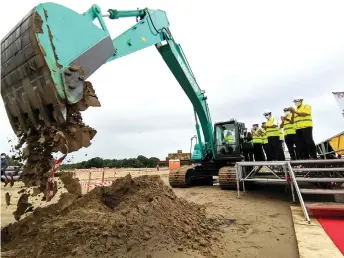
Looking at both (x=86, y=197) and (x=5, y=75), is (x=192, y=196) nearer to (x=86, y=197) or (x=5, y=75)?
(x=86, y=197)

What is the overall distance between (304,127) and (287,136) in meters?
0.87

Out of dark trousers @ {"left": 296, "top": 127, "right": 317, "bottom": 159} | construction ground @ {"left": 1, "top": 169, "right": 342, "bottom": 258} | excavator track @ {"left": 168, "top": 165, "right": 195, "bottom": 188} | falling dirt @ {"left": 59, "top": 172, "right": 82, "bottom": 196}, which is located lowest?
construction ground @ {"left": 1, "top": 169, "right": 342, "bottom": 258}

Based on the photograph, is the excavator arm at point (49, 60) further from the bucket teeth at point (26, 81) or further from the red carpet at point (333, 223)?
the red carpet at point (333, 223)

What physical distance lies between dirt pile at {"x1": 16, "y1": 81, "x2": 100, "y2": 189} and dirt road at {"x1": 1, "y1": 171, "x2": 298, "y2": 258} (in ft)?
5.27

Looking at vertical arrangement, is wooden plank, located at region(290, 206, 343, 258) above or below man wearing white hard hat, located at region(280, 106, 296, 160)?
below

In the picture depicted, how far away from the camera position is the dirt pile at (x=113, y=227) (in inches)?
134

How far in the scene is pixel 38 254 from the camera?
329 cm

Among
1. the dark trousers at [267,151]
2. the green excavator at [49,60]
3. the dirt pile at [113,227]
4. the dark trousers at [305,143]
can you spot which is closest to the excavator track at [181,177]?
the dark trousers at [267,151]

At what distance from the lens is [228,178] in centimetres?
859

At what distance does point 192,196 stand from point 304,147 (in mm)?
3251

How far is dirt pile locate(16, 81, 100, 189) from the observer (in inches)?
136

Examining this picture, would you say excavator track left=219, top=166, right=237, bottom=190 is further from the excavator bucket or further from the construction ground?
the excavator bucket

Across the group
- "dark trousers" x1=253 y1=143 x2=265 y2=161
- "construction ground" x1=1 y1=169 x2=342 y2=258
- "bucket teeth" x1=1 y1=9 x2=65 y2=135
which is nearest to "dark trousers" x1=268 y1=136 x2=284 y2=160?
"dark trousers" x1=253 y1=143 x2=265 y2=161

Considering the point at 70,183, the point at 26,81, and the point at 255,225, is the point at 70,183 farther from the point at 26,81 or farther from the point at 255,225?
the point at 255,225
